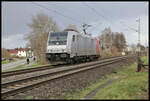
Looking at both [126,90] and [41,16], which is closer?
[126,90]

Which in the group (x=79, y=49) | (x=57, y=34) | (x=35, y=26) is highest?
(x=35, y=26)

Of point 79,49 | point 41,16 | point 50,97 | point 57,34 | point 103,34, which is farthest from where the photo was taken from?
point 103,34

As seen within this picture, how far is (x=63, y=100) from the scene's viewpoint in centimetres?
560

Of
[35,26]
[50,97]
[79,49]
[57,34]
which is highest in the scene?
[35,26]

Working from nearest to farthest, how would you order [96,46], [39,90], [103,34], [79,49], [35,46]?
[39,90] → [79,49] → [96,46] → [35,46] → [103,34]

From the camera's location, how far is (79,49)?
65.1ft

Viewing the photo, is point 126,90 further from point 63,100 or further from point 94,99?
point 63,100

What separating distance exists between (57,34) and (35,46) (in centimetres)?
1203

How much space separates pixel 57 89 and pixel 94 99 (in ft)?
7.55

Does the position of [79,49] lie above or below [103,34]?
below

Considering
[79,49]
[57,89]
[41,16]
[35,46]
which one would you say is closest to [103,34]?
[41,16]

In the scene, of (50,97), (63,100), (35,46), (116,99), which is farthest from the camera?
(35,46)

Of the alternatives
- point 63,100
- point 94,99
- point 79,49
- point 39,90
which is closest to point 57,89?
point 39,90

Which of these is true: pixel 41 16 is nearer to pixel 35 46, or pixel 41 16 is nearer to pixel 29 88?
pixel 35 46
